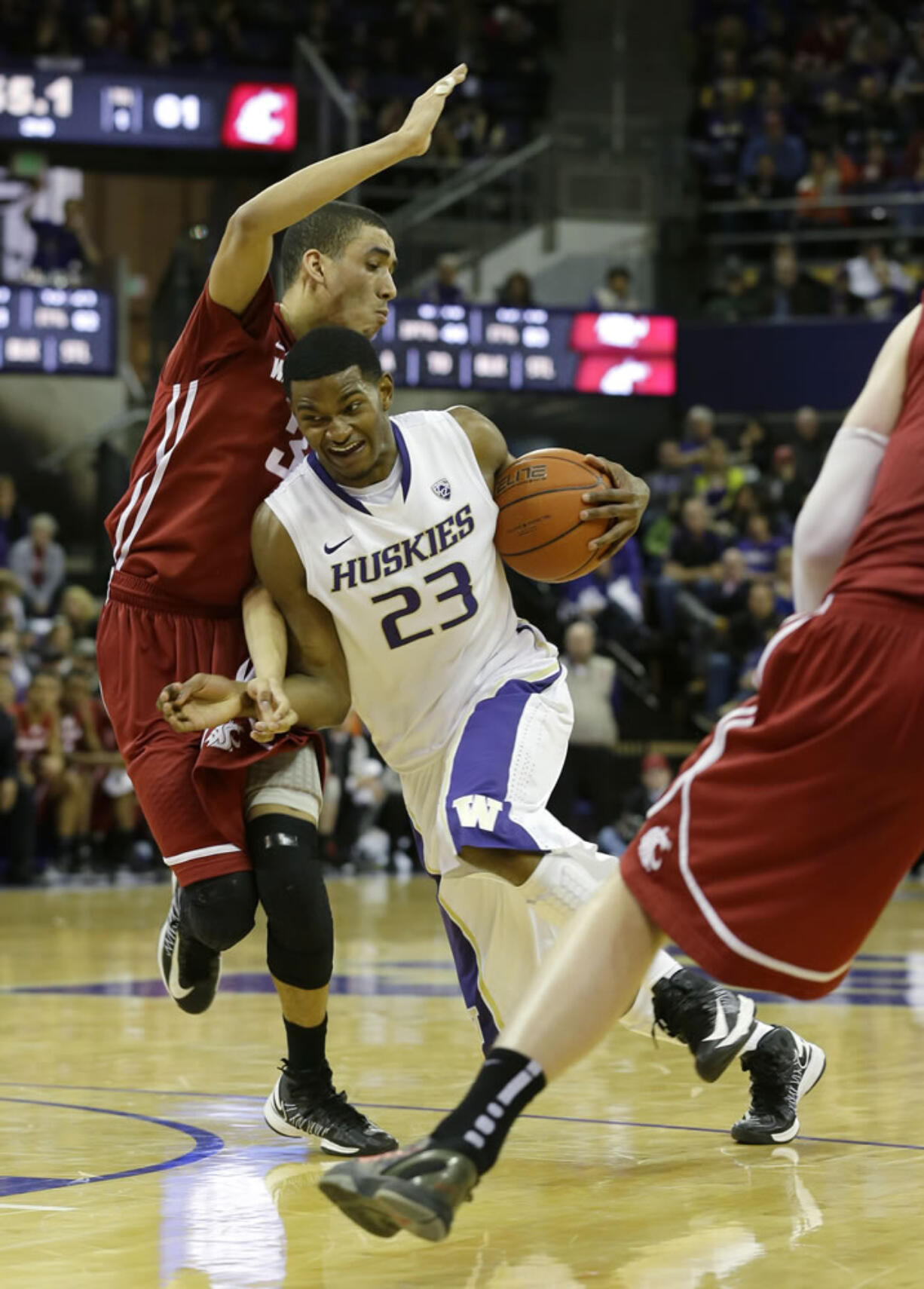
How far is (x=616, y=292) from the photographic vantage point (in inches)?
745

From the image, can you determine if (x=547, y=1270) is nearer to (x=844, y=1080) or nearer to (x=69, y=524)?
(x=844, y=1080)

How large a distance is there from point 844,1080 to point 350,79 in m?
17.4

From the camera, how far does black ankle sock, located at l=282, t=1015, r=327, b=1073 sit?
4.42m

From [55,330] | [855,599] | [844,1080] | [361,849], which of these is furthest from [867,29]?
[855,599]

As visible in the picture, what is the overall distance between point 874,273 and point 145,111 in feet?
23.3

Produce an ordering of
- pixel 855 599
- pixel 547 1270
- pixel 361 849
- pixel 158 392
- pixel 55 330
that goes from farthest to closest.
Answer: pixel 55 330
pixel 361 849
pixel 158 392
pixel 547 1270
pixel 855 599

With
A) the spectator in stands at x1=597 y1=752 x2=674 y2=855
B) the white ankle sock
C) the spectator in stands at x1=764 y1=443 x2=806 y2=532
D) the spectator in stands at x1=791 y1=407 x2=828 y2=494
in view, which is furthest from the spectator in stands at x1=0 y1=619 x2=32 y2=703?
the white ankle sock

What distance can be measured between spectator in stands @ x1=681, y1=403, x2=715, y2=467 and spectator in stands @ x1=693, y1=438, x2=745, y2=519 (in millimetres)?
82

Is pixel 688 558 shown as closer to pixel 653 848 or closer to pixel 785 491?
pixel 785 491

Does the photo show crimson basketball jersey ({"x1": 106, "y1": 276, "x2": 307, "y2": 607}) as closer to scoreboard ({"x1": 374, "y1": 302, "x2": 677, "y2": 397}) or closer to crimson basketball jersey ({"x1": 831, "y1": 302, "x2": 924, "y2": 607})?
crimson basketball jersey ({"x1": 831, "y1": 302, "x2": 924, "y2": 607})

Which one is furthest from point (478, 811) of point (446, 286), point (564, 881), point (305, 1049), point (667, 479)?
point (446, 286)

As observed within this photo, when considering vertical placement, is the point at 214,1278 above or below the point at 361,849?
above

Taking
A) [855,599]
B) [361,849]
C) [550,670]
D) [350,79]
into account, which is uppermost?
[350,79]

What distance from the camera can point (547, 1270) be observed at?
10.6 feet
